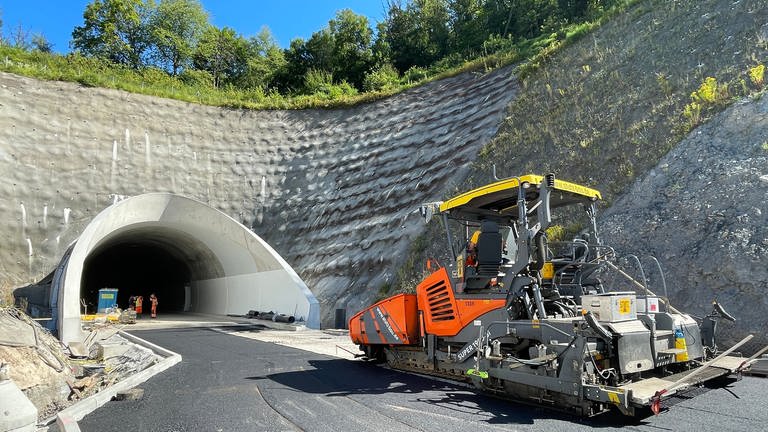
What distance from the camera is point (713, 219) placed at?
9.73 metres

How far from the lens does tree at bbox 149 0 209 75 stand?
42969 mm

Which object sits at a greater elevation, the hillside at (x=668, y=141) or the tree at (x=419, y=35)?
the tree at (x=419, y=35)

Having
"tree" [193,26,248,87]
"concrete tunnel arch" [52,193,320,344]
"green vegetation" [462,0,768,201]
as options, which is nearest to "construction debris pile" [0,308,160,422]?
"concrete tunnel arch" [52,193,320,344]

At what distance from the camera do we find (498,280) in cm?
627

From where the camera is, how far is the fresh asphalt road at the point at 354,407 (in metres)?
4.90

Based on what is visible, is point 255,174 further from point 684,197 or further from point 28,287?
point 684,197

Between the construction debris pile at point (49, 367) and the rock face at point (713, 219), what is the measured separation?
995 centimetres

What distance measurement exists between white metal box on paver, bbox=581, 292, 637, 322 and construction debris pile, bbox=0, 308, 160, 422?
6.50m

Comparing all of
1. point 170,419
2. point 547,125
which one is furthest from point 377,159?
point 170,419

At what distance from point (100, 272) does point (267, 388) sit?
29292 millimetres

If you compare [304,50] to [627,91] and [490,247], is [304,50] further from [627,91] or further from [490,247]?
[490,247]

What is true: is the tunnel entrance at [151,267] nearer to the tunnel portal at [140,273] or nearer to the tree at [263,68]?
the tunnel portal at [140,273]

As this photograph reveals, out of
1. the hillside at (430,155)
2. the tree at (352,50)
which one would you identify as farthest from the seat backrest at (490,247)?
the tree at (352,50)

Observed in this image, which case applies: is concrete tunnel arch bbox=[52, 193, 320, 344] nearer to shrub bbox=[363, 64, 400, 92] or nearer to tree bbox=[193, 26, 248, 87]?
shrub bbox=[363, 64, 400, 92]
